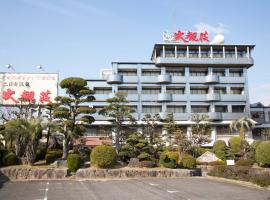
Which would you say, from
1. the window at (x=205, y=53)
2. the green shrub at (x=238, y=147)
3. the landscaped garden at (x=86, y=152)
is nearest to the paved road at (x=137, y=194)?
the landscaped garden at (x=86, y=152)

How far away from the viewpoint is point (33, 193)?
17453 mm

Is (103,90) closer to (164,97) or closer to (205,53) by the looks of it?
(164,97)

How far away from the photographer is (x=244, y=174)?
2233cm

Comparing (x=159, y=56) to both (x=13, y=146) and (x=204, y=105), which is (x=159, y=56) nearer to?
(x=204, y=105)

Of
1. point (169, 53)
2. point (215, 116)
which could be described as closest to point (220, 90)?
point (215, 116)

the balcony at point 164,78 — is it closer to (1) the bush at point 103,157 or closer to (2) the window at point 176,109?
(2) the window at point 176,109

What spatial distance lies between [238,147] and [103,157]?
→ 1847 cm

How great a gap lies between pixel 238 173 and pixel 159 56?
3368cm

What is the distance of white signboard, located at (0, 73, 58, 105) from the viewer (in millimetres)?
46719

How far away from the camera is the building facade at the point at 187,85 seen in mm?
50344

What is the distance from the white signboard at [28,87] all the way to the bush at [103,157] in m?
22.4

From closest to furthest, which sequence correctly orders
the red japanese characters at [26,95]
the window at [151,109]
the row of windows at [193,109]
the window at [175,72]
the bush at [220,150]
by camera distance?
the bush at [220,150], the red japanese characters at [26,95], the window at [151,109], the row of windows at [193,109], the window at [175,72]

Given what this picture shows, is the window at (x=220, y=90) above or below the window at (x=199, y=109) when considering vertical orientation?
above

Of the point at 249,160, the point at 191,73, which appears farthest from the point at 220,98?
the point at 249,160
